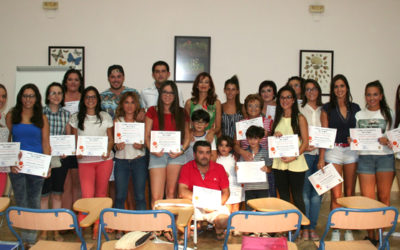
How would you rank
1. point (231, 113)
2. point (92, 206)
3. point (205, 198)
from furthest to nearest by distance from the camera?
1. point (231, 113)
2. point (205, 198)
3. point (92, 206)

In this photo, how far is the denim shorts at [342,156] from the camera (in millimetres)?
3793

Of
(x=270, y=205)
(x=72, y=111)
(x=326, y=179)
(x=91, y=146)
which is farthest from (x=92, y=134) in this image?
(x=326, y=179)

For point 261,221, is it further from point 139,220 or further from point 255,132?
point 255,132

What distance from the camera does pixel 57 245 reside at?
2506mm

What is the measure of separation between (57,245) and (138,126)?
63.9 inches

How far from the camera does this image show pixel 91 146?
12.0ft

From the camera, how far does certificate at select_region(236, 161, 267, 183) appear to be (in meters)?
3.77

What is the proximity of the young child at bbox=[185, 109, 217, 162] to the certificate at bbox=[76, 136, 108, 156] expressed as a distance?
0.98m

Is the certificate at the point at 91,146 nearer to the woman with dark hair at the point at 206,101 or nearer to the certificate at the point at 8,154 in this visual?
the certificate at the point at 8,154

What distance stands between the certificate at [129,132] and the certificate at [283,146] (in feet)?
4.85

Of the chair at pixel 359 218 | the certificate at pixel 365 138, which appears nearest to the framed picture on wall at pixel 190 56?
the certificate at pixel 365 138

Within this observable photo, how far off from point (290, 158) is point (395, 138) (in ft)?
3.75

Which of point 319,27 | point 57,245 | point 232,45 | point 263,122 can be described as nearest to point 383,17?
point 319,27

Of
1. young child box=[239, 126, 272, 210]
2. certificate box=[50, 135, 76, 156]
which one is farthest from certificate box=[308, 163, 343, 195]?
certificate box=[50, 135, 76, 156]
